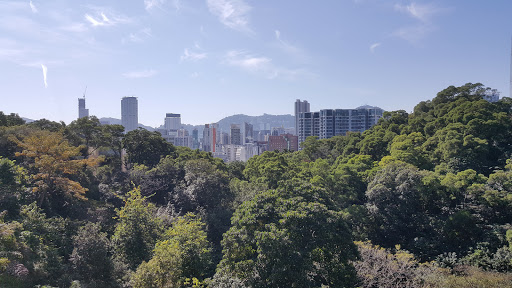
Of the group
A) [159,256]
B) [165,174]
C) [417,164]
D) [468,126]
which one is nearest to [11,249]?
[159,256]

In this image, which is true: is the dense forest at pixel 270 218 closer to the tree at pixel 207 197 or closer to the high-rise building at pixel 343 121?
the tree at pixel 207 197

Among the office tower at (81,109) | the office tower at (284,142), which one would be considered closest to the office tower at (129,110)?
the office tower at (81,109)

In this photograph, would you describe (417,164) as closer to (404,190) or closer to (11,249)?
(404,190)

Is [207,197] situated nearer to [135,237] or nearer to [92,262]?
[135,237]

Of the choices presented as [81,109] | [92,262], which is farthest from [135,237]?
[81,109]

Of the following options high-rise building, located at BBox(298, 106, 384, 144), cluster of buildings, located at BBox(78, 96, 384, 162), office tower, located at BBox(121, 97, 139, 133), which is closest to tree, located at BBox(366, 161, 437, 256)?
cluster of buildings, located at BBox(78, 96, 384, 162)

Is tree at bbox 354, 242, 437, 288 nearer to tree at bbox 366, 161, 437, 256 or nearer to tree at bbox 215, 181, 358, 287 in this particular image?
tree at bbox 215, 181, 358, 287

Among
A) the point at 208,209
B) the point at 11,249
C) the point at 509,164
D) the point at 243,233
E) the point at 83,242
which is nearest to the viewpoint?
the point at 11,249
